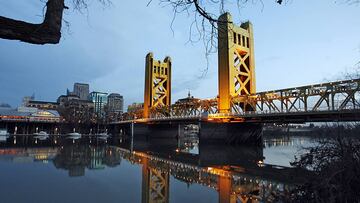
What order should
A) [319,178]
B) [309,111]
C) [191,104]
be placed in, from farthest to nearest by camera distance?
1. [191,104]
2. [309,111]
3. [319,178]

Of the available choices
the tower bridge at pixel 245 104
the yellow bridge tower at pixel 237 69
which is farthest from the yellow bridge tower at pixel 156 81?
the yellow bridge tower at pixel 237 69

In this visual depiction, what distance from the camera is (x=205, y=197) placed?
9359 mm

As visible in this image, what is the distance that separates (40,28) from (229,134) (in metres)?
42.3

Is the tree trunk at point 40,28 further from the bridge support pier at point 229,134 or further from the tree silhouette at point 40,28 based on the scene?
the bridge support pier at point 229,134

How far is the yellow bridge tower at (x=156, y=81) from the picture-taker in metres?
Result: 81.6

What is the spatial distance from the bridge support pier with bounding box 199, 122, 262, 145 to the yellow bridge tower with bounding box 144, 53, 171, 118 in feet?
125

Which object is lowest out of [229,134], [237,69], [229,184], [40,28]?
[229,184]

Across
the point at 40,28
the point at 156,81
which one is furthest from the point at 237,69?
the point at 40,28

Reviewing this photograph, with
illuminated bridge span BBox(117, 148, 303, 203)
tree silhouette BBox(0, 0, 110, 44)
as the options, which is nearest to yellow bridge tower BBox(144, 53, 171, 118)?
illuminated bridge span BBox(117, 148, 303, 203)

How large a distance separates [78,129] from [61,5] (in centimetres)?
10230

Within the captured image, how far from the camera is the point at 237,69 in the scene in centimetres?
5097

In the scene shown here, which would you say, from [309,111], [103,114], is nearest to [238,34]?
[309,111]

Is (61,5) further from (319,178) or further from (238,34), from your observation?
(238,34)

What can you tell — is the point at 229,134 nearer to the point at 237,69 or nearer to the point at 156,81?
the point at 237,69
